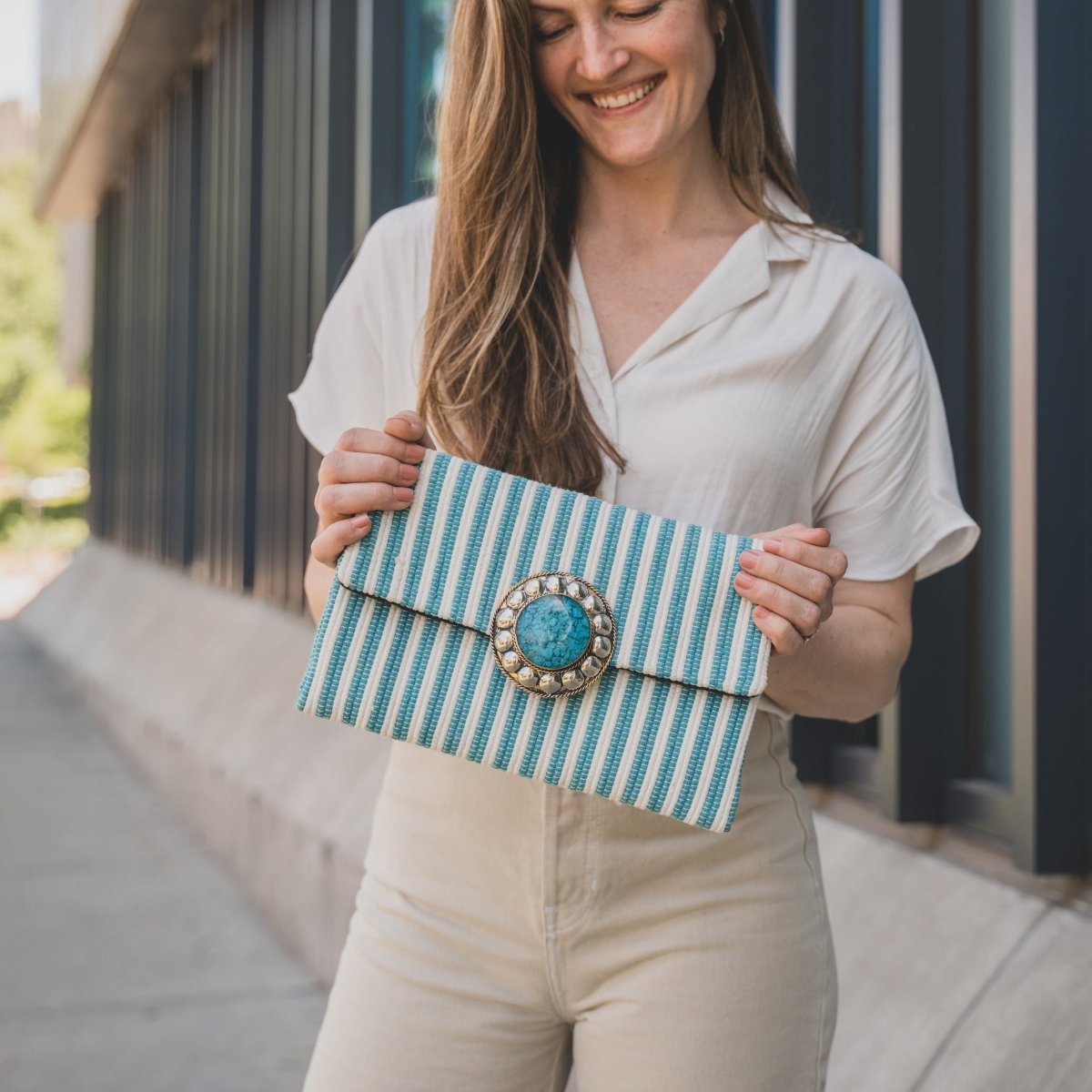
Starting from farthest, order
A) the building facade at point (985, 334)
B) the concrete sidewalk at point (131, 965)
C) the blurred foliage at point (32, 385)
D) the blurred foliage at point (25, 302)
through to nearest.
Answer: the blurred foliage at point (25, 302), the blurred foliage at point (32, 385), the concrete sidewalk at point (131, 965), the building facade at point (985, 334)

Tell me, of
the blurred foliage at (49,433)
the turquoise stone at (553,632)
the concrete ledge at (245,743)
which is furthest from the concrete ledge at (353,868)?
the blurred foliage at (49,433)

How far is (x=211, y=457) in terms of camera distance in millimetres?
9297

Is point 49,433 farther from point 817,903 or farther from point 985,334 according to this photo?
point 817,903

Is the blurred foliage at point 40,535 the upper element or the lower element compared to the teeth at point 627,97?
lower

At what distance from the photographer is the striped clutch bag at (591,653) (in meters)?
1.59

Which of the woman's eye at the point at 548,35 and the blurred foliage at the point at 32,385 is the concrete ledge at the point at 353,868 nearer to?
the woman's eye at the point at 548,35

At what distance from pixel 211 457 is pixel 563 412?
7881 mm

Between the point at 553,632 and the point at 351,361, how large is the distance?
548 mm

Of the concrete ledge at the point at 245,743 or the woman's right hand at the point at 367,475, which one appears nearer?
the woman's right hand at the point at 367,475

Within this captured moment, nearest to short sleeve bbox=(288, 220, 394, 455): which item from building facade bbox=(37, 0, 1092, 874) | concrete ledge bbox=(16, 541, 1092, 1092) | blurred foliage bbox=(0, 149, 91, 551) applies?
building facade bbox=(37, 0, 1092, 874)

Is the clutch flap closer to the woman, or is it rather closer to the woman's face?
the woman

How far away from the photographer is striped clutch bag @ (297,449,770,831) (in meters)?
1.59

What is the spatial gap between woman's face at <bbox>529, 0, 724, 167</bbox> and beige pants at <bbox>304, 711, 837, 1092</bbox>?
2.75 feet

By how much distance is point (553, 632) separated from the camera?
5.12ft
